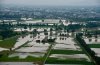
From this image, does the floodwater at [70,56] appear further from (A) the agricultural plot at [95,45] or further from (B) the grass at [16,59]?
(B) the grass at [16,59]

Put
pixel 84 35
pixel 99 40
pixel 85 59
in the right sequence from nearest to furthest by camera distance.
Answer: pixel 85 59, pixel 99 40, pixel 84 35

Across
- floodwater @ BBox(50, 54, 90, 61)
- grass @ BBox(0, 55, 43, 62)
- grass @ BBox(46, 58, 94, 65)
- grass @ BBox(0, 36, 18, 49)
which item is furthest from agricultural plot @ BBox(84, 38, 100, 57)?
grass @ BBox(0, 36, 18, 49)

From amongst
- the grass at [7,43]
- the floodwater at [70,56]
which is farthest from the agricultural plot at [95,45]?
the grass at [7,43]

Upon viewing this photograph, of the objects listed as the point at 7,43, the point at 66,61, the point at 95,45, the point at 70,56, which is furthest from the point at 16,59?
the point at 95,45

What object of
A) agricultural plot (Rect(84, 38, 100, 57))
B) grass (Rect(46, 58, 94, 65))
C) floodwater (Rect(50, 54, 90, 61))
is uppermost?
grass (Rect(46, 58, 94, 65))

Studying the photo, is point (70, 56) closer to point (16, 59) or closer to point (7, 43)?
point (16, 59)

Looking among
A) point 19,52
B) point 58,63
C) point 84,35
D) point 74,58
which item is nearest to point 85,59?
point 74,58

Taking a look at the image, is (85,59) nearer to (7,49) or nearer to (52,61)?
(52,61)

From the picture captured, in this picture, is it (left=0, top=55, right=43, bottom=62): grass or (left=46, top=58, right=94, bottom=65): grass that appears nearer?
(left=46, top=58, right=94, bottom=65): grass

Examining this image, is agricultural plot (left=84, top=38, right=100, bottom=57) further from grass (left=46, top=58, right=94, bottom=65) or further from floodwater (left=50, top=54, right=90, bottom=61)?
grass (left=46, top=58, right=94, bottom=65)

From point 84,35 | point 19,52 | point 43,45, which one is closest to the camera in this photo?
point 19,52

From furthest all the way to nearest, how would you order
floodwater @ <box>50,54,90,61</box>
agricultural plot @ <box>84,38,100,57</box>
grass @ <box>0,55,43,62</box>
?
agricultural plot @ <box>84,38,100,57</box>, floodwater @ <box>50,54,90,61</box>, grass @ <box>0,55,43,62</box>
